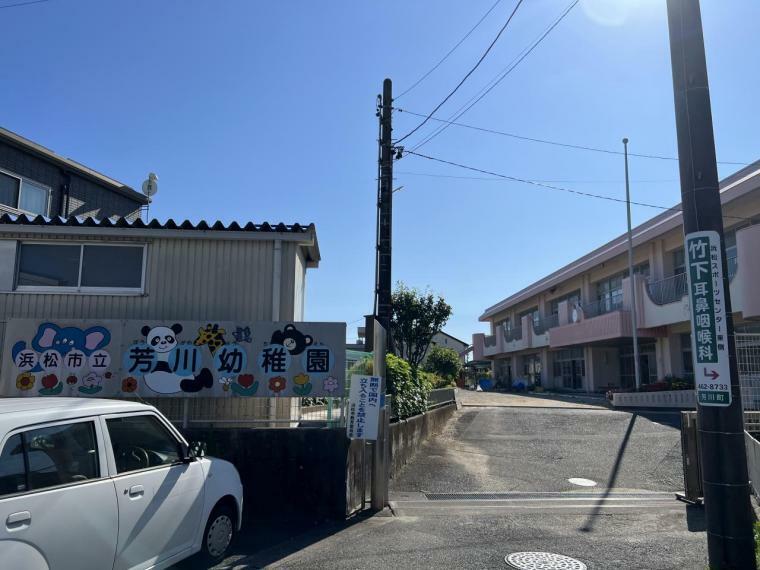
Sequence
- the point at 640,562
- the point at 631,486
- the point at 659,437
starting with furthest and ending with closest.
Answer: the point at 659,437 < the point at 631,486 < the point at 640,562

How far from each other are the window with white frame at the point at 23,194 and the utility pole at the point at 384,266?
9743 mm

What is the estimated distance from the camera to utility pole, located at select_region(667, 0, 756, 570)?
4492 millimetres

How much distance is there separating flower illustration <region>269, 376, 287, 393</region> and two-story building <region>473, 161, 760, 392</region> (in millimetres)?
13725

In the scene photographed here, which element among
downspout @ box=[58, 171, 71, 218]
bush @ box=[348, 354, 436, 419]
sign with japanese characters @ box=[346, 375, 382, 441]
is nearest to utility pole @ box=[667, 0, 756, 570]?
sign with japanese characters @ box=[346, 375, 382, 441]

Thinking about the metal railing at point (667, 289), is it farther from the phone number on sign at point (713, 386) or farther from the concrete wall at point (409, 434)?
the phone number on sign at point (713, 386)

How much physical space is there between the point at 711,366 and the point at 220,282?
6711 millimetres

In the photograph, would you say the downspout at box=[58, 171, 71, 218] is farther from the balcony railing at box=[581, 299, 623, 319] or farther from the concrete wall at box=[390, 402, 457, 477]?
the balcony railing at box=[581, 299, 623, 319]

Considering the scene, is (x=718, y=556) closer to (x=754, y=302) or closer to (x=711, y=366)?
(x=711, y=366)

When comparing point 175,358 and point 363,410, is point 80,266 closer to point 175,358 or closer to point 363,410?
point 175,358

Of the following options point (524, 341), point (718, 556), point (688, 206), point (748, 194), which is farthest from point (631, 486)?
point (524, 341)

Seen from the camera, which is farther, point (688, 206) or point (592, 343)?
point (592, 343)

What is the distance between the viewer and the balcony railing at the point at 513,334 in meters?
43.2

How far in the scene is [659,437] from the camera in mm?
14164

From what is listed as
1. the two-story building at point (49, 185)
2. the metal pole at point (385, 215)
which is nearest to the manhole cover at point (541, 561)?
the metal pole at point (385, 215)
